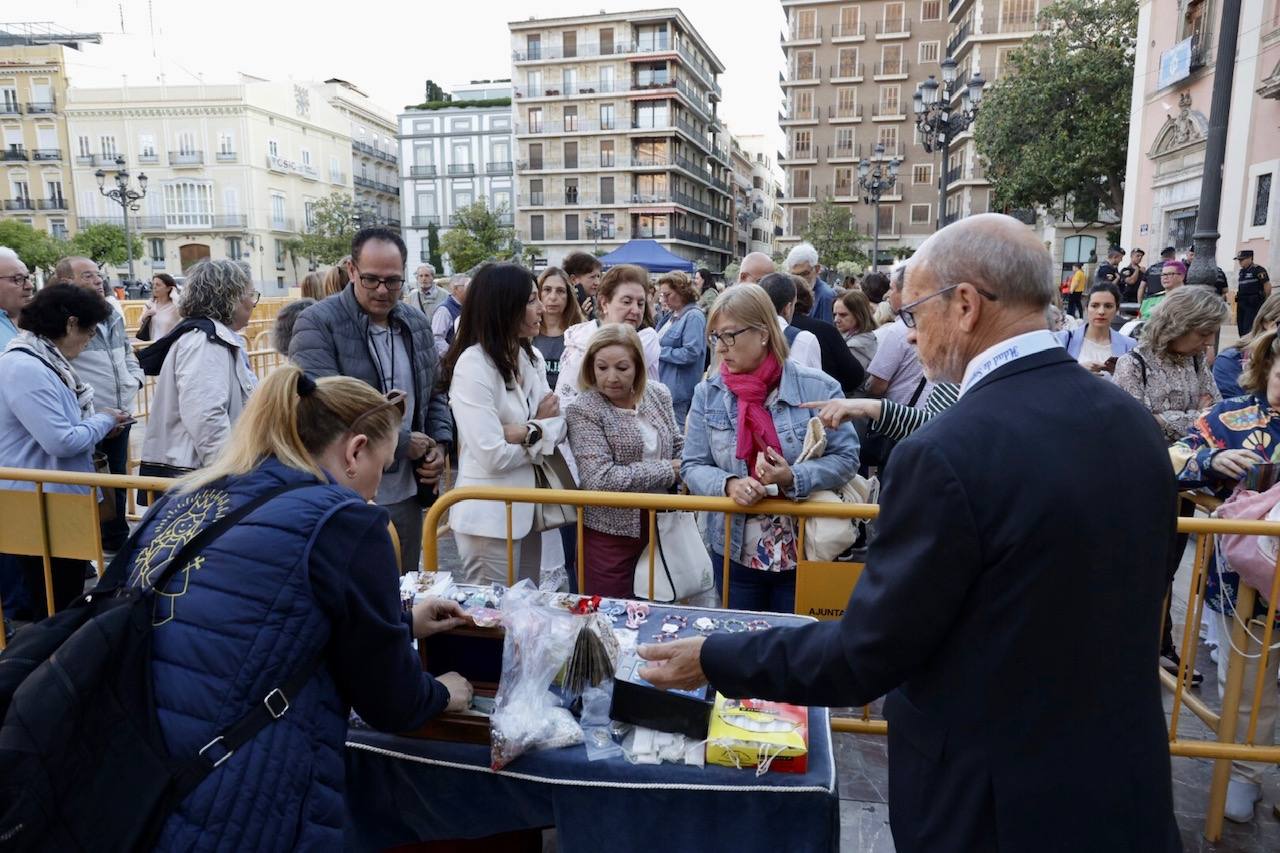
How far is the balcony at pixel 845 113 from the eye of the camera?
200ft

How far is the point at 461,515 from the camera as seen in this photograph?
3480 mm

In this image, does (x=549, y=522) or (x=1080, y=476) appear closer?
(x=1080, y=476)

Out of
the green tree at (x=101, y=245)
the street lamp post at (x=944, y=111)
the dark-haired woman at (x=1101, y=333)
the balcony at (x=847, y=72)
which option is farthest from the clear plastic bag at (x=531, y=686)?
the balcony at (x=847, y=72)

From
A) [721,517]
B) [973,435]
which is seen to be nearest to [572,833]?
[973,435]

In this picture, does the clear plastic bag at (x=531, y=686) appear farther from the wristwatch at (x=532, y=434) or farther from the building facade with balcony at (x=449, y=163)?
the building facade with balcony at (x=449, y=163)

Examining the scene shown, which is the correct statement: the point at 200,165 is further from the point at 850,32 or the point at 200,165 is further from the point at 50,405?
the point at 50,405

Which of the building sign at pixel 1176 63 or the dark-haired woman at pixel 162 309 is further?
the building sign at pixel 1176 63

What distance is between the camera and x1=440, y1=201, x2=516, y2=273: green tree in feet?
165

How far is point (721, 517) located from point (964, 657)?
6.27 ft

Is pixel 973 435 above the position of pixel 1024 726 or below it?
above

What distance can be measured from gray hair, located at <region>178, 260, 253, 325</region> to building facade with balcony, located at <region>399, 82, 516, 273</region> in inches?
2517

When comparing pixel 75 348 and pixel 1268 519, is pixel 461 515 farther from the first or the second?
pixel 1268 519

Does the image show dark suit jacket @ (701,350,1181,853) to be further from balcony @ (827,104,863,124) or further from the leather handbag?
balcony @ (827,104,863,124)

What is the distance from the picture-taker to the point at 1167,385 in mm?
4438
